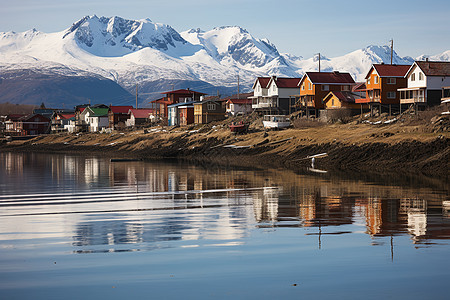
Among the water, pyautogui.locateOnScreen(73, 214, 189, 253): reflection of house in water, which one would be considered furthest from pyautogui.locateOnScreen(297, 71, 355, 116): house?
pyautogui.locateOnScreen(73, 214, 189, 253): reflection of house in water

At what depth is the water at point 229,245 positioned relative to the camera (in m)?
14.8

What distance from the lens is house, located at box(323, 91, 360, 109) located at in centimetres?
9206

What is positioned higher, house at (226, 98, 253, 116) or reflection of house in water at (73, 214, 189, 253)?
house at (226, 98, 253, 116)

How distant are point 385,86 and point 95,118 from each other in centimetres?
9252

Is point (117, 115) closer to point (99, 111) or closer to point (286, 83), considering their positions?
point (99, 111)

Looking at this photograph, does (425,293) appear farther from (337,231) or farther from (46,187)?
(46,187)

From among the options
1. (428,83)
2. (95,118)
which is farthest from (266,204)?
(95,118)

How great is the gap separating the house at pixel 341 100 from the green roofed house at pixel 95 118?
255ft

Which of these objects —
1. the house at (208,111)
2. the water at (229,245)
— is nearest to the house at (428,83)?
the water at (229,245)

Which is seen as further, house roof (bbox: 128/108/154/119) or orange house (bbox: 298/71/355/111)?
house roof (bbox: 128/108/154/119)

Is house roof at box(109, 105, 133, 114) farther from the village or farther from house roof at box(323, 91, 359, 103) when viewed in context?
house roof at box(323, 91, 359, 103)

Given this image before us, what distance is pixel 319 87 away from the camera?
101 meters

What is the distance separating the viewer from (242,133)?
9106 centimetres

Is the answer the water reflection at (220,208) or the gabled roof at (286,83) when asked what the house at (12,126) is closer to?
the gabled roof at (286,83)
